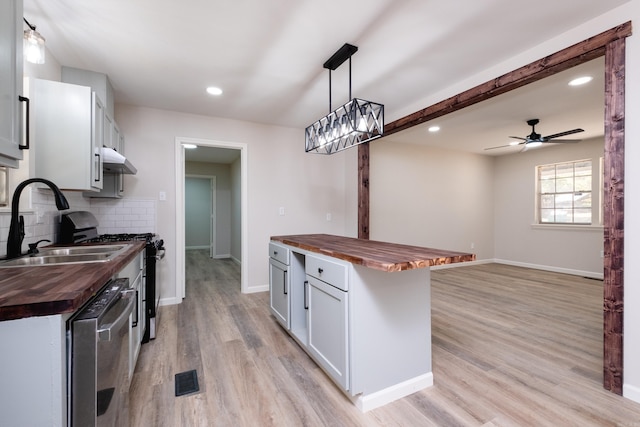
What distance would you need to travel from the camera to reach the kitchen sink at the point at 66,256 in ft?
4.93

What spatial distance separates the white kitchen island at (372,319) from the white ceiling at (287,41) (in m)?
1.51

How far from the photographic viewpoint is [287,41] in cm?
217

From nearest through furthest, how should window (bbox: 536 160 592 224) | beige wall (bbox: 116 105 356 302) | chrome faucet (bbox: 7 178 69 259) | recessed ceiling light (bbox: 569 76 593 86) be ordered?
chrome faucet (bbox: 7 178 69 259) → recessed ceiling light (bbox: 569 76 593 86) → beige wall (bbox: 116 105 356 302) → window (bbox: 536 160 592 224)

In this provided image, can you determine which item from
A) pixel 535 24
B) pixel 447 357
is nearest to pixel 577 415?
pixel 447 357

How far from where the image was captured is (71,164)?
2.03 metres

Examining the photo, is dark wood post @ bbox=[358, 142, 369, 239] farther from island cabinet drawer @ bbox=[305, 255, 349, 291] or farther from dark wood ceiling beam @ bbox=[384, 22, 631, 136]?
island cabinet drawer @ bbox=[305, 255, 349, 291]

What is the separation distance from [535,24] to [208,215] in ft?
26.2

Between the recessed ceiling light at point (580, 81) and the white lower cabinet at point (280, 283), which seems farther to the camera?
the recessed ceiling light at point (580, 81)

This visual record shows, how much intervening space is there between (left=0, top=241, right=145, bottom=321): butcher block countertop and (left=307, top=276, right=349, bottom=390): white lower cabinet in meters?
1.13

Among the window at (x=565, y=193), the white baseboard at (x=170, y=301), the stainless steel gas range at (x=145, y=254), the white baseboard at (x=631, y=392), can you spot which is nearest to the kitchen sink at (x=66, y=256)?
the stainless steel gas range at (x=145, y=254)

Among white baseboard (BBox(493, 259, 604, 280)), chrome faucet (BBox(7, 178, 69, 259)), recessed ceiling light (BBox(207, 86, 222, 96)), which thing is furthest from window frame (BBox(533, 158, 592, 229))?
chrome faucet (BBox(7, 178, 69, 259))

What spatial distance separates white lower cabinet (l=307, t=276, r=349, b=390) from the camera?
168 cm

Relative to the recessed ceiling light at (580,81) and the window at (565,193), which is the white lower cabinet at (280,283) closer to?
the recessed ceiling light at (580,81)

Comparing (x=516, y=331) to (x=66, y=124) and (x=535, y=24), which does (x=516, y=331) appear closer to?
(x=535, y=24)
